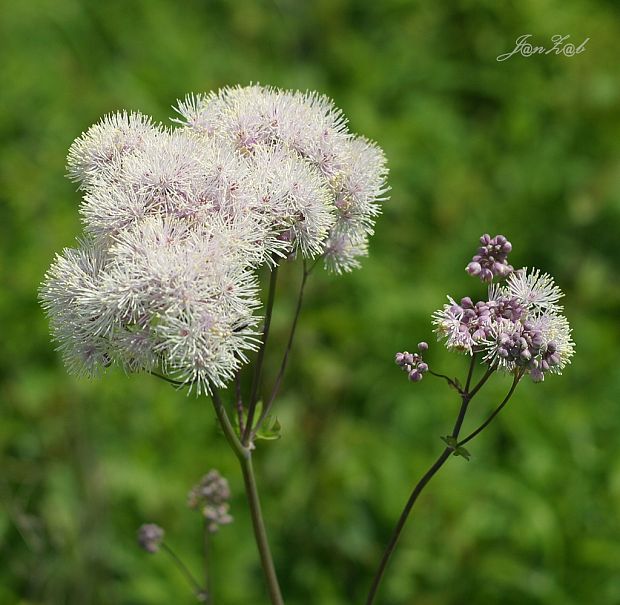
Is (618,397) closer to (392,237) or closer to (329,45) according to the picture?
(392,237)

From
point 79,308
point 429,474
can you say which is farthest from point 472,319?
point 79,308

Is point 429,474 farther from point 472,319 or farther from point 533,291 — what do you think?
point 533,291

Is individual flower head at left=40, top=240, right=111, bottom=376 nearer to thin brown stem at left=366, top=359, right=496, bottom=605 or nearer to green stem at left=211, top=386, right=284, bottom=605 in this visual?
green stem at left=211, top=386, right=284, bottom=605

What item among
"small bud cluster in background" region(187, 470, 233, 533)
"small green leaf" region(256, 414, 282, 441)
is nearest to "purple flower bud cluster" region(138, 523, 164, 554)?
"small bud cluster in background" region(187, 470, 233, 533)

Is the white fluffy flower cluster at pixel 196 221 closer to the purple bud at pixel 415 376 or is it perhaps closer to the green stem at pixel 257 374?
the green stem at pixel 257 374

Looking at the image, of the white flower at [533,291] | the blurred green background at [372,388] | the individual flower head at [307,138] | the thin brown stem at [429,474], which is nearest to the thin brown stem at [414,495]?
the thin brown stem at [429,474]

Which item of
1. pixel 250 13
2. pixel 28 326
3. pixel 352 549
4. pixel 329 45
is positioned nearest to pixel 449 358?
pixel 352 549
